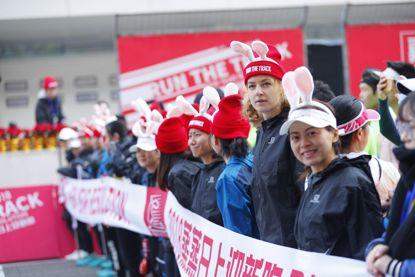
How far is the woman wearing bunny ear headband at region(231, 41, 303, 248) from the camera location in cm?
501

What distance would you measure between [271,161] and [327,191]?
91 cm

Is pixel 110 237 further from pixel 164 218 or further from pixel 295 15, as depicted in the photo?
pixel 295 15

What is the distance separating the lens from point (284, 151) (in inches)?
198

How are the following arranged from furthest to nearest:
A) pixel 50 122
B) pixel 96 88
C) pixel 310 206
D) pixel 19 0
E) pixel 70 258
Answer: pixel 96 88, pixel 19 0, pixel 50 122, pixel 70 258, pixel 310 206

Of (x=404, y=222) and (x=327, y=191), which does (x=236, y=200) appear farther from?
(x=404, y=222)

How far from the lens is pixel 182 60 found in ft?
44.2

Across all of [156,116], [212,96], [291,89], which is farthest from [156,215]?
[291,89]

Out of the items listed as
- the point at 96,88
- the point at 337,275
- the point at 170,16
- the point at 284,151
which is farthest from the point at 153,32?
the point at 96,88

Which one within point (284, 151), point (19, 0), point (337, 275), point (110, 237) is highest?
point (19, 0)

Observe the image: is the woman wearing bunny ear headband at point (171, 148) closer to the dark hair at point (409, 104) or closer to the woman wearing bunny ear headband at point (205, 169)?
the woman wearing bunny ear headband at point (205, 169)

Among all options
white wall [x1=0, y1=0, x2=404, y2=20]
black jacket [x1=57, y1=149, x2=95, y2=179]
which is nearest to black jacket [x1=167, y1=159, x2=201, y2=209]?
black jacket [x1=57, y1=149, x2=95, y2=179]

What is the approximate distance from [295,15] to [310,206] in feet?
30.3

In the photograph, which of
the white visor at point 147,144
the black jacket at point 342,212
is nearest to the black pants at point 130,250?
the white visor at point 147,144

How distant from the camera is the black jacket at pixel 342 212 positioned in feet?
13.3
